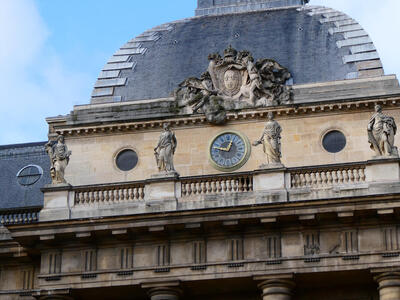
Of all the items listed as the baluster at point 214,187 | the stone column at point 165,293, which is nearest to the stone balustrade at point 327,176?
the baluster at point 214,187

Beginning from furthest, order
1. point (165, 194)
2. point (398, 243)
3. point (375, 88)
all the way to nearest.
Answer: point (375, 88), point (165, 194), point (398, 243)

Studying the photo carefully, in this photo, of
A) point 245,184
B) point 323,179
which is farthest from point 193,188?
point 323,179

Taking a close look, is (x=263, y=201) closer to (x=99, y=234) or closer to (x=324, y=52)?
(x=99, y=234)

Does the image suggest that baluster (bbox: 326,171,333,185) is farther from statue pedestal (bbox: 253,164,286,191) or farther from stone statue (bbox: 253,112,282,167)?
stone statue (bbox: 253,112,282,167)

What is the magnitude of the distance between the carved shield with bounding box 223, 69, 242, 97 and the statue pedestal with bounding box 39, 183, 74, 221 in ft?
20.6

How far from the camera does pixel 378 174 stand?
118 ft

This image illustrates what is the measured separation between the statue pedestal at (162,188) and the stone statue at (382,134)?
5933mm

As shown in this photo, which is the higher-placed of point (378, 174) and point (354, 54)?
point (354, 54)

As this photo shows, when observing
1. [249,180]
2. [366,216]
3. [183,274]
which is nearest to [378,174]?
[366,216]

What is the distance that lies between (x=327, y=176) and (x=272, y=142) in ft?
6.25

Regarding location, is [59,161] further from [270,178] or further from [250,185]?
[270,178]

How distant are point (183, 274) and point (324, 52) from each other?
10.2 meters

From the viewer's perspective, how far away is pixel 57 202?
37906 millimetres

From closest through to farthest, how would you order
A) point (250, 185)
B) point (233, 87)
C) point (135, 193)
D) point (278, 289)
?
1. point (278, 289)
2. point (250, 185)
3. point (135, 193)
4. point (233, 87)
